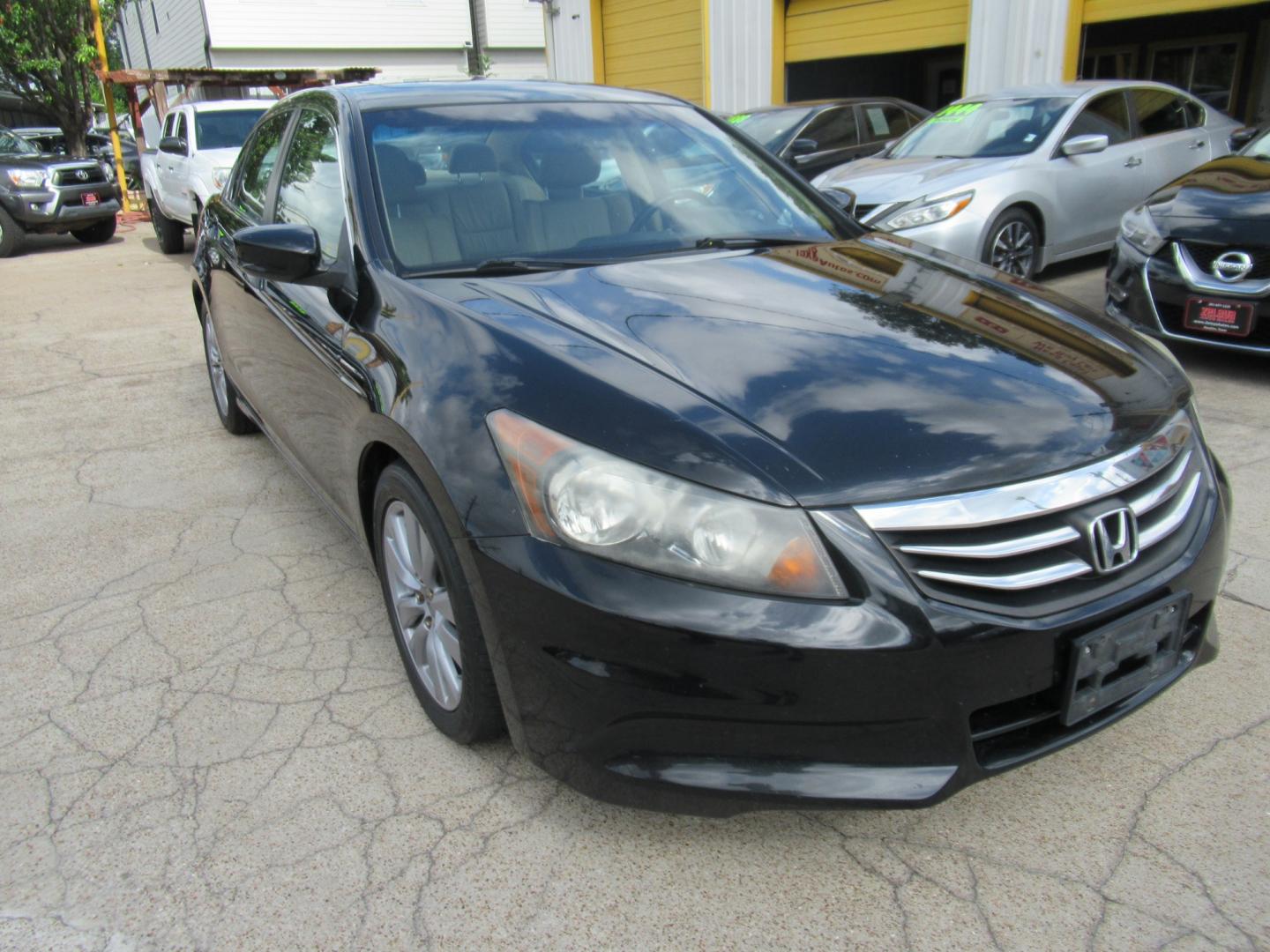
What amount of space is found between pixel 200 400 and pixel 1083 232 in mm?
6258

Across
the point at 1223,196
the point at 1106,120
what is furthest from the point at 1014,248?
the point at 1223,196

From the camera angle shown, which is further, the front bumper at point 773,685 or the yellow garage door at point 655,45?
the yellow garage door at point 655,45

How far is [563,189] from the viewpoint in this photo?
119 inches

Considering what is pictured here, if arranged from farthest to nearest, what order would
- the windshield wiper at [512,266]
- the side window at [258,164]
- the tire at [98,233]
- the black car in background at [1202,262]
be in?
1. the tire at [98,233]
2. the black car in background at [1202,262]
3. the side window at [258,164]
4. the windshield wiper at [512,266]

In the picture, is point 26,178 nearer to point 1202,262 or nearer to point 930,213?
point 930,213

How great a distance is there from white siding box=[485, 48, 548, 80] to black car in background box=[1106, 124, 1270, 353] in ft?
85.4

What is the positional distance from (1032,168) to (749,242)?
483cm

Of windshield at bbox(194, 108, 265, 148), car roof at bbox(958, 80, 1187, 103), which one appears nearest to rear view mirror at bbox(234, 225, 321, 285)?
car roof at bbox(958, 80, 1187, 103)

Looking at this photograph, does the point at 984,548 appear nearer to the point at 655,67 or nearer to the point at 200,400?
the point at 200,400

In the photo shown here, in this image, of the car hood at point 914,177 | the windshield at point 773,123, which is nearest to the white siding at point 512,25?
the windshield at point 773,123

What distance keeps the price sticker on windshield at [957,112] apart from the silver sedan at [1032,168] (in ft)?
0.04

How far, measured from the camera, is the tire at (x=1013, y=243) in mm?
6746

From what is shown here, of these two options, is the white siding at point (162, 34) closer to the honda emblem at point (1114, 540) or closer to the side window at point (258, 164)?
the side window at point (258, 164)

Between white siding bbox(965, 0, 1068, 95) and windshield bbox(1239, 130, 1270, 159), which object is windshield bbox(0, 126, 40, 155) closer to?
white siding bbox(965, 0, 1068, 95)
